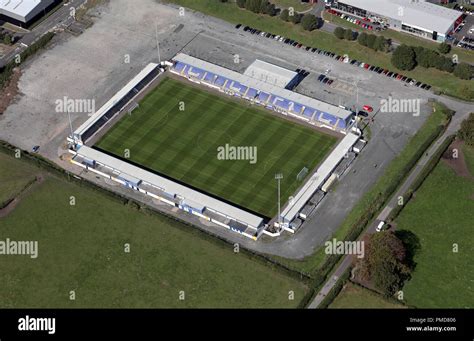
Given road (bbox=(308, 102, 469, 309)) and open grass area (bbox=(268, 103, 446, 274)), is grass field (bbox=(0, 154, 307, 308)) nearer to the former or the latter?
road (bbox=(308, 102, 469, 309))

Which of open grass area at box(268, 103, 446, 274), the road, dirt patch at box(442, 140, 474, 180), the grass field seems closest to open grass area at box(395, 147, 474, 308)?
dirt patch at box(442, 140, 474, 180)

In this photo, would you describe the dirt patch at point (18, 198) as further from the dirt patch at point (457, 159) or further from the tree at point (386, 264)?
the dirt patch at point (457, 159)

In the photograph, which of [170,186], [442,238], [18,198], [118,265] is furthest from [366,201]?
[18,198]

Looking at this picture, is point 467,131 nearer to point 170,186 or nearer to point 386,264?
point 386,264

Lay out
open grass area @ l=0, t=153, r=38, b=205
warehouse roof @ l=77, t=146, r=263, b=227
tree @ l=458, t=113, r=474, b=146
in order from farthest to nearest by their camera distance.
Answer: tree @ l=458, t=113, r=474, b=146, open grass area @ l=0, t=153, r=38, b=205, warehouse roof @ l=77, t=146, r=263, b=227

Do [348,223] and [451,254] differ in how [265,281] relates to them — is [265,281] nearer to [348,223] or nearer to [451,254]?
[348,223]

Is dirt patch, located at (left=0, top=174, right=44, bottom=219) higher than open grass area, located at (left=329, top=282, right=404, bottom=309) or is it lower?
higher
